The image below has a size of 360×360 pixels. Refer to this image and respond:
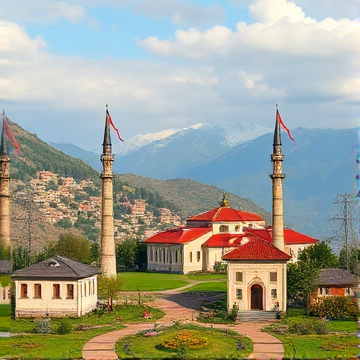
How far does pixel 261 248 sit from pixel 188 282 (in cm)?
2356

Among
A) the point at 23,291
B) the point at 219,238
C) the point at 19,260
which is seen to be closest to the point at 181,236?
the point at 219,238

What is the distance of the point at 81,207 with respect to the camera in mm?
168875

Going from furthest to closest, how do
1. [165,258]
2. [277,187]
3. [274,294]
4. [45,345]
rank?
[165,258] → [277,187] → [274,294] → [45,345]

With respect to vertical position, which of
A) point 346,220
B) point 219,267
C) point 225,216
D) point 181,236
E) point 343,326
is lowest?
point 343,326

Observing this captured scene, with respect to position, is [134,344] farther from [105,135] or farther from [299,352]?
[105,135]

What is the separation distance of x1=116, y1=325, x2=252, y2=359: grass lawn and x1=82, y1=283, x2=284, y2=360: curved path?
581 mm

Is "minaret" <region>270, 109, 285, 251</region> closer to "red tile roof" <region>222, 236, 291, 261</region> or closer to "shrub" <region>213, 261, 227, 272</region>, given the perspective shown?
"red tile roof" <region>222, 236, 291, 261</region>

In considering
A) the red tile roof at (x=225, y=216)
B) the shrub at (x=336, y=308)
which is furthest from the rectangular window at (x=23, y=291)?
the red tile roof at (x=225, y=216)

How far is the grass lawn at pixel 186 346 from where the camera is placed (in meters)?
36.2

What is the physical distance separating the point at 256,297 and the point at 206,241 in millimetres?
39090

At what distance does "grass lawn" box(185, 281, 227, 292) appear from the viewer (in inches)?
2608

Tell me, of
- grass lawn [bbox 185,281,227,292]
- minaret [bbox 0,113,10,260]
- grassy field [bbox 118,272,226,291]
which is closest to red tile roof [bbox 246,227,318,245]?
grassy field [bbox 118,272,226,291]

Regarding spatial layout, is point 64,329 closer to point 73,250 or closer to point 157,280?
point 157,280

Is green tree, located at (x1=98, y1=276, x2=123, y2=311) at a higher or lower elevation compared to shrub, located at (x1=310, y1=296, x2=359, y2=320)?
higher
